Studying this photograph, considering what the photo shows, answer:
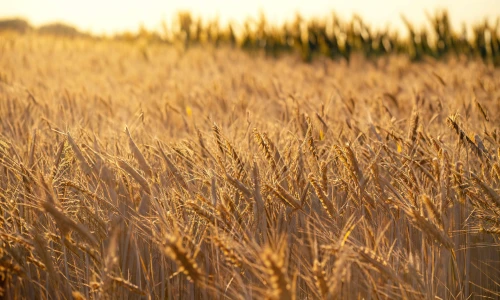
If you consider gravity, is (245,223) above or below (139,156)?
below

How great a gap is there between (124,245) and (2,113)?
134 cm

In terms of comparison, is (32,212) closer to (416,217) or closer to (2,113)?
(416,217)

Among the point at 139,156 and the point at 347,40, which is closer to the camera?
the point at 139,156

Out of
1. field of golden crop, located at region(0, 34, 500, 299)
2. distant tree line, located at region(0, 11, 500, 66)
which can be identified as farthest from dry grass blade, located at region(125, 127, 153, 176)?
distant tree line, located at region(0, 11, 500, 66)

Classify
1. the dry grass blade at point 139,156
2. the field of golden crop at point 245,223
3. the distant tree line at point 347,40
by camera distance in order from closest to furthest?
the field of golden crop at point 245,223
the dry grass blade at point 139,156
the distant tree line at point 347,40

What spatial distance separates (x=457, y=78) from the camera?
13.7 feet

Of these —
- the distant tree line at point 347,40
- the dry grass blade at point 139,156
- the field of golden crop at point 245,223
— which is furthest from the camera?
the distant tree line at point 347,40

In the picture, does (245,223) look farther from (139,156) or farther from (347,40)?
(347,40)

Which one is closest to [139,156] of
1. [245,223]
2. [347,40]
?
[245,223]

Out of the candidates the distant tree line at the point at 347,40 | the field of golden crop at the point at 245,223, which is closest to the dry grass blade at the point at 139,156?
the field of golden crop at the point at 245,223

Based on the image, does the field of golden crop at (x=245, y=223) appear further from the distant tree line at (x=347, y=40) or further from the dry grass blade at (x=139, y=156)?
the distant tree line at (x=347, y=40)

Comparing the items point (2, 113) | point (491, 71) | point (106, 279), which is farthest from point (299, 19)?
point (106, 279)

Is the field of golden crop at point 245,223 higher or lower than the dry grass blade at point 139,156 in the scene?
lower

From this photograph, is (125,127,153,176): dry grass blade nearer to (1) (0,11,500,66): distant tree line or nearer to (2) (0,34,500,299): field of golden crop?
(2) (0,34,500,299): field of golden crop
